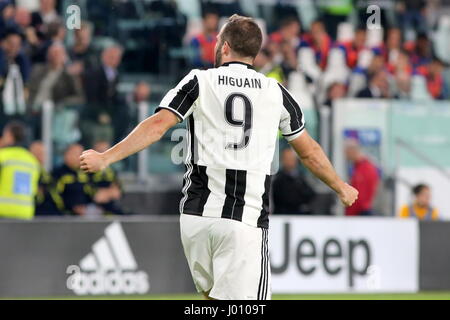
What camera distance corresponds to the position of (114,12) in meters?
14.9

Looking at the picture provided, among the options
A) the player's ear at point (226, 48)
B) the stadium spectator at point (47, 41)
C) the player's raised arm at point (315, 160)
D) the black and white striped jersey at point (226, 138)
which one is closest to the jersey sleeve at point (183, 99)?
the black and white striped jersey at point (226, 138)

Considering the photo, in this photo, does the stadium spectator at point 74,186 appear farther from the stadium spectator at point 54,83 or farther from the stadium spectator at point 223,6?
A: the stadium spectator at point 223,6

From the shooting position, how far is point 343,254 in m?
13.8

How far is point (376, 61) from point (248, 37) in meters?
10.4

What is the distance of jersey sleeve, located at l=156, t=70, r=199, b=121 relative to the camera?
5.82 metres

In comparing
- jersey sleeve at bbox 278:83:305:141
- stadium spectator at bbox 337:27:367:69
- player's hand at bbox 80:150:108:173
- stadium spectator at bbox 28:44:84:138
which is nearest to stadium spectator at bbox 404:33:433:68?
stadium spectator at bbox 337:27:367:69

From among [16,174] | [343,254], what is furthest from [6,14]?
[343,254]

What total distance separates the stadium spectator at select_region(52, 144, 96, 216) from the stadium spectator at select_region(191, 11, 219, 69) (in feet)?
8.03

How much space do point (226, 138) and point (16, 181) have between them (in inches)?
293

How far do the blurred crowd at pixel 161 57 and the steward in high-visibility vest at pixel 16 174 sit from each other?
0.17m

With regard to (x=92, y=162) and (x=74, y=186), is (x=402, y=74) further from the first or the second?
(x=92, y=162)

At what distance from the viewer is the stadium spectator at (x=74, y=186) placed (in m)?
13.0

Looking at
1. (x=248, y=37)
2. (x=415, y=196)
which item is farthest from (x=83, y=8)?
(x=248, y=37)

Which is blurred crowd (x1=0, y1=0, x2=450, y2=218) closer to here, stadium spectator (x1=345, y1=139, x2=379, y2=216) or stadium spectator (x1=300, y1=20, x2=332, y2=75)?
stadium spectator (x1=300, y1=20, x2=332, y2=75)
